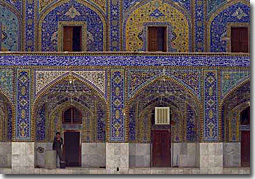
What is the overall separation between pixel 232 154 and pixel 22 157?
20.5ft

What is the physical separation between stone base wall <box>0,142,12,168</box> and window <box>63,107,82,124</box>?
6.13 ft

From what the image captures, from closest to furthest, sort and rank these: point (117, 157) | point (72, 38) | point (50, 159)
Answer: point (117, 157), point (50, 159), point (72, 38)

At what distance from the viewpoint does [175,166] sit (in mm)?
13992

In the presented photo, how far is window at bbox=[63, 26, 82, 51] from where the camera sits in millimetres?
14141

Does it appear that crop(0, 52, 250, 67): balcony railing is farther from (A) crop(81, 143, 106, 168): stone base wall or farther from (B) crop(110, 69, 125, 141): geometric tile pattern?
(A) crop(81, 143, 106, 168): stone base wall

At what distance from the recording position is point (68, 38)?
46.5 ft

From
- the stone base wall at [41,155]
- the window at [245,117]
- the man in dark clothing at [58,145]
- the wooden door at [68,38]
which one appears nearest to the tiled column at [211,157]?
the window at [245,117]

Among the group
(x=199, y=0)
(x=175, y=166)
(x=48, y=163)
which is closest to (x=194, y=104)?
(x=175, y=166)

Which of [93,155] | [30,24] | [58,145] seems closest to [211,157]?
[93,155]

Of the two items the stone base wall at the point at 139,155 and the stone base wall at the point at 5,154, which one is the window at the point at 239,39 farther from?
the stone base wall at the point at 5,154

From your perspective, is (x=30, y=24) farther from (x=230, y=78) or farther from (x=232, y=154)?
(x=232, y=154)

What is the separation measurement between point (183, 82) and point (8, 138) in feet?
18.2

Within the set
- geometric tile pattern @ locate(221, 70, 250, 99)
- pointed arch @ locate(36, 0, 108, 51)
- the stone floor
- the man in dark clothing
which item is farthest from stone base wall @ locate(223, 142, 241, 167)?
the man in dark clothing

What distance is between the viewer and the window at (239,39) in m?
14.2
